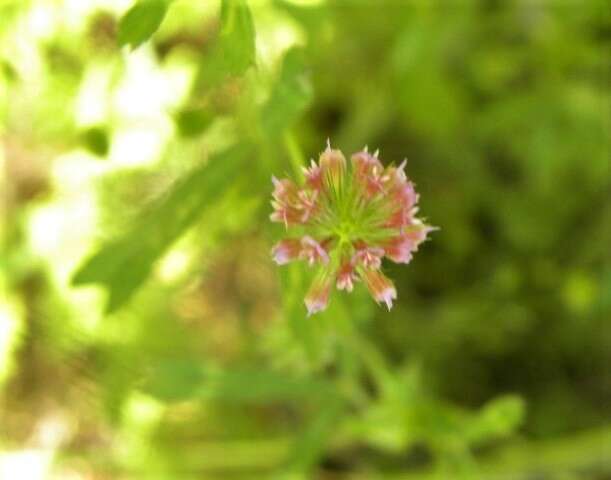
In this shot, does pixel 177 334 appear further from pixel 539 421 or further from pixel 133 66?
pixel 539 421

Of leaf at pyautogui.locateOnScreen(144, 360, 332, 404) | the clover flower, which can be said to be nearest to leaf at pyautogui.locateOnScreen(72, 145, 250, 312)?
leaf at pyautogui.locateOnScreen(144, 360, 332, 404)

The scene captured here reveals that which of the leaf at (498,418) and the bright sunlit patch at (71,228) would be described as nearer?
the leaf at (498,418)

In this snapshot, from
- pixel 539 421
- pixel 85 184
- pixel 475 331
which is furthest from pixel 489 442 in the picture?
pixel 85 184

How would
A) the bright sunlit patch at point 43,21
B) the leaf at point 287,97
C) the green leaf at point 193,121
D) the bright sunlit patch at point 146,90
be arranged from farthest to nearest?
the bright sunlit patch at point 146,90 < the bright sunlit patch at point 43,21 < the green leaf at point 193,121 < the leaf at point 287,97

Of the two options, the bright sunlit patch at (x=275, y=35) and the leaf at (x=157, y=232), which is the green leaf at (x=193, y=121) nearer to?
the leaf at (x=157, y=232)

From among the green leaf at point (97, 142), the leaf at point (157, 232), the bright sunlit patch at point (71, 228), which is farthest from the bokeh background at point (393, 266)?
the leaf at point (157, 232)
